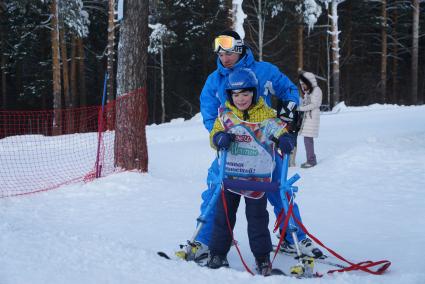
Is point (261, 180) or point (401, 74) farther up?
point (401, 74)

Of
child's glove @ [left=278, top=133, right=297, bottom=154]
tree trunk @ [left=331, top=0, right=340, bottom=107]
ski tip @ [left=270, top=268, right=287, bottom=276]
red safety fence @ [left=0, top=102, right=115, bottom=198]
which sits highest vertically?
tree trunk @ [left=331, top=0, right=340, bottom=107]

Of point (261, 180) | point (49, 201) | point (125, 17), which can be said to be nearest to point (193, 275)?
point (261, 180)

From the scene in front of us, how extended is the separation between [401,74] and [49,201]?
33673mm

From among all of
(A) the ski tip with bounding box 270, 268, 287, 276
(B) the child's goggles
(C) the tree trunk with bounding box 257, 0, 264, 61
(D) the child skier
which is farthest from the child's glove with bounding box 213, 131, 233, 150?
(C) the tree trunk with bounding box 257, 0, 264, 61

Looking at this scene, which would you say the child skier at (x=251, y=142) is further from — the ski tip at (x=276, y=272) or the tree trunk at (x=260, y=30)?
the tree trunk at (x=260, y=30)

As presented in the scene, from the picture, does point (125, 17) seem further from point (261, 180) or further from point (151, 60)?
point (151, 60)

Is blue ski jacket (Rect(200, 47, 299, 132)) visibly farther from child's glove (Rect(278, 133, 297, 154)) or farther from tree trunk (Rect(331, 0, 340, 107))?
tree trunk (Rect(331, 0, 340, 107))

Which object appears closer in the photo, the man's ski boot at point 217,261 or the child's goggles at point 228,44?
the man's ski boot at point 217,261

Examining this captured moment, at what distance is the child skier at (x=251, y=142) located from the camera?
3570mm

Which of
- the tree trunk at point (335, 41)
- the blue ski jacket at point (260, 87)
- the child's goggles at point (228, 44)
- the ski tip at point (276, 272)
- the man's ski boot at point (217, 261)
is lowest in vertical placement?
the ski tip at point (276, 272)

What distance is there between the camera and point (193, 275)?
129 inches

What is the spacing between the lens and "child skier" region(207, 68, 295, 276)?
11.7 ft

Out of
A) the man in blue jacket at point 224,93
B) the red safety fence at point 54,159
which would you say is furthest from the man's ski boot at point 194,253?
the red safety fence at point 54,159

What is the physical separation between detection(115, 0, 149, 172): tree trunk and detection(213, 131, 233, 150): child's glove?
4.13m
